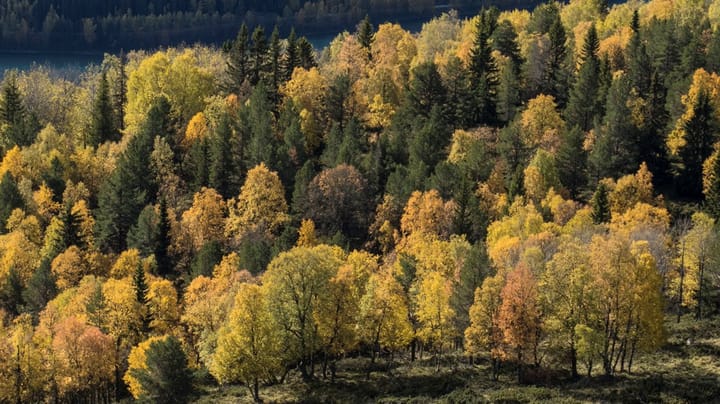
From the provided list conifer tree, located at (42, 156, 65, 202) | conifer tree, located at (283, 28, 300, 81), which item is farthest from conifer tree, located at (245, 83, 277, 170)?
conifer tree, located at (42, 156, 65, 202)

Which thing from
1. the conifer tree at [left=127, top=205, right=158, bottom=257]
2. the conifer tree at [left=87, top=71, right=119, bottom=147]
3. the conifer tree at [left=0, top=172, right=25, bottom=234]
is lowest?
the conifer tree at [left=127, top=205, right=158, bottom=257]

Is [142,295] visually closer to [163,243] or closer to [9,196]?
[163,243]

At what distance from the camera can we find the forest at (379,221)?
3231 inches

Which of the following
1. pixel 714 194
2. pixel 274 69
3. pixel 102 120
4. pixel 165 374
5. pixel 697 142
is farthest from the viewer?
pixel 274 69

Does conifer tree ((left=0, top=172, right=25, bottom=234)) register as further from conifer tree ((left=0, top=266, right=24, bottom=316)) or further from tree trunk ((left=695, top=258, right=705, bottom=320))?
tree trunk ((left=695, top=258, right=705, bottom=320))

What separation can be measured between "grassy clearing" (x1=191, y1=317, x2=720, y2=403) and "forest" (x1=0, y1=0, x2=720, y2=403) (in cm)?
35

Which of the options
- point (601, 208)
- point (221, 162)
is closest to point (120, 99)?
point (221, 162)

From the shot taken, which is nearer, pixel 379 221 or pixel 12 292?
pixel 379 221

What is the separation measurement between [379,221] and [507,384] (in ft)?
175

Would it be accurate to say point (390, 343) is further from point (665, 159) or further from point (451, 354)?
point (665, 159)

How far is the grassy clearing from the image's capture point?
74.6 metres

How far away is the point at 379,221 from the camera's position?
13138 cm

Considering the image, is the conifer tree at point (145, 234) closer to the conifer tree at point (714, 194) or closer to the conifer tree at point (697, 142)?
the conifer tree at point (697, 142)

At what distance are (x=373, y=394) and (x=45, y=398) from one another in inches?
1459
